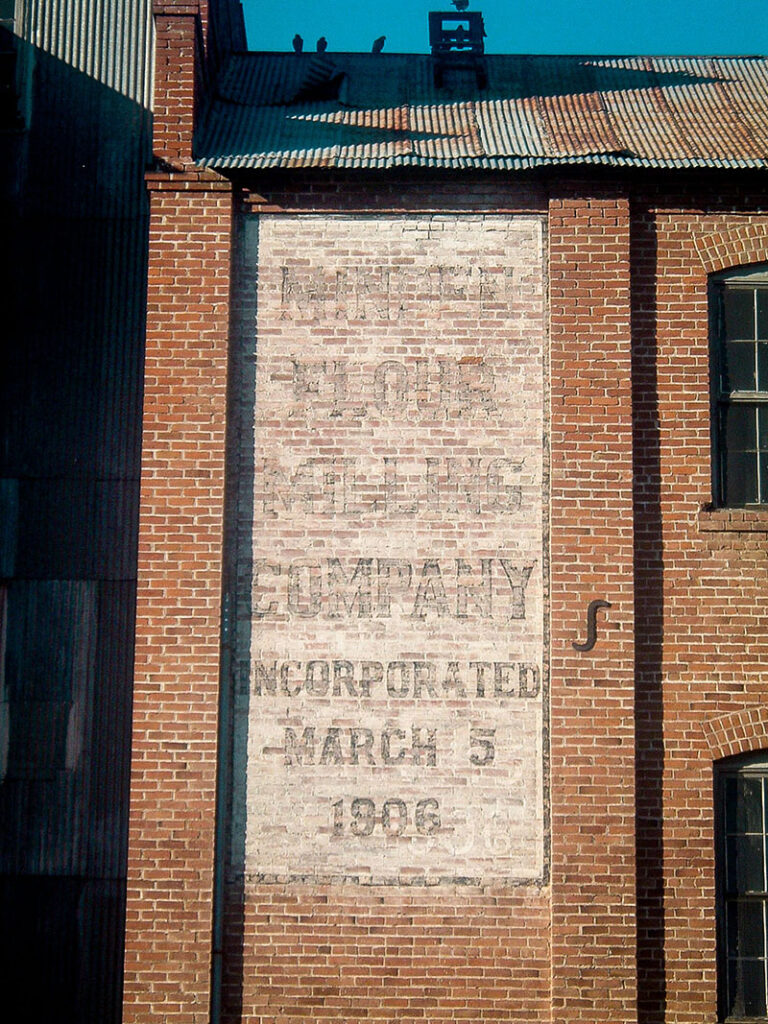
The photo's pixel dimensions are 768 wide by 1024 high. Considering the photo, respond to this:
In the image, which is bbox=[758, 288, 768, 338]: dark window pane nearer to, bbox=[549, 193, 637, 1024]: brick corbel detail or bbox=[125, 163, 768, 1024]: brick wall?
bbox=[125, 163, 768, 1024]: brick wall

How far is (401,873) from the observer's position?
266 inches

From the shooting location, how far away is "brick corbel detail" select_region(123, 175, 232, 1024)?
260 inches


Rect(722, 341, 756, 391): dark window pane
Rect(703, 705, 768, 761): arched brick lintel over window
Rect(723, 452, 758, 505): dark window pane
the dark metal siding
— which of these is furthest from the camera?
the dark metal siding

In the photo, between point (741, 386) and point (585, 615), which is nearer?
point (585, 615)

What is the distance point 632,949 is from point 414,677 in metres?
2.48

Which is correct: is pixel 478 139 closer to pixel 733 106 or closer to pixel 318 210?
pixel 318 210

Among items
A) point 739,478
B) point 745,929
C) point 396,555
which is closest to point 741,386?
point 739,478

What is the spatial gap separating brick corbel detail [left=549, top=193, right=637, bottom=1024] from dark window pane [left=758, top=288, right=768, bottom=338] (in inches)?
46.2

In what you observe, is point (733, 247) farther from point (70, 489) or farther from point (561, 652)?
point (70, 489)

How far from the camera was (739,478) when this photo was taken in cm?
734

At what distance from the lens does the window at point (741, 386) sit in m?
7.34

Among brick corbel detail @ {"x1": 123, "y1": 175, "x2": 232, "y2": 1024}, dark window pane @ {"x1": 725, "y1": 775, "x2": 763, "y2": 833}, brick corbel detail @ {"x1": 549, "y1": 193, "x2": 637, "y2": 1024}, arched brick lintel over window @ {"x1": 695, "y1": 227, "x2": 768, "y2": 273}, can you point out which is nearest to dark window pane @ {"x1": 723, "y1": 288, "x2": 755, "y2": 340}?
arched brick lintel over window @ {"x1": 695, "y1": 227, "x2": 768, "y2": 273}

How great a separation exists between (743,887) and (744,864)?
6.5 inches

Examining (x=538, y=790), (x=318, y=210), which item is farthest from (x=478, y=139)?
(x=538, y=790)
